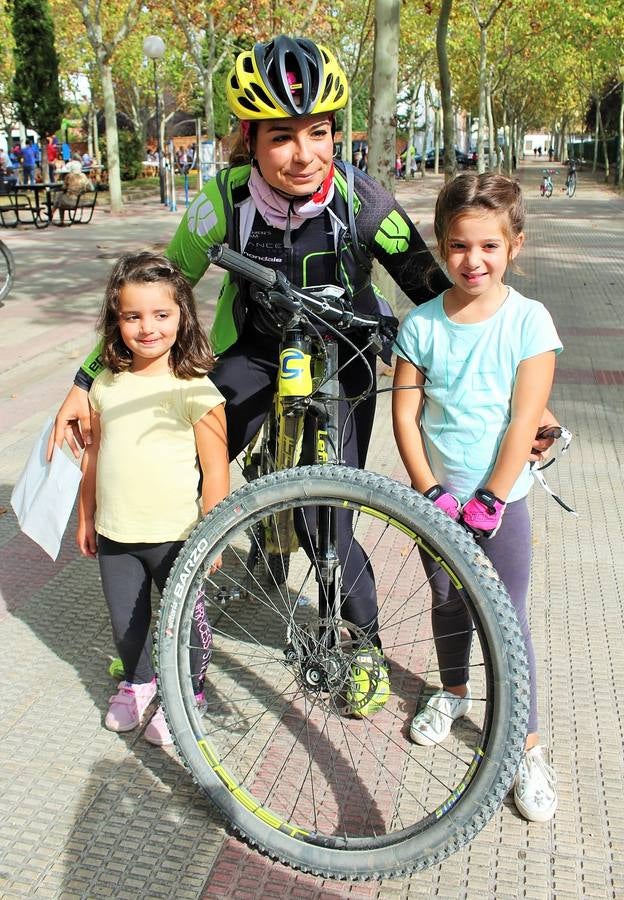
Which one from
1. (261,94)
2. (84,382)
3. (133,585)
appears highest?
(261,94)

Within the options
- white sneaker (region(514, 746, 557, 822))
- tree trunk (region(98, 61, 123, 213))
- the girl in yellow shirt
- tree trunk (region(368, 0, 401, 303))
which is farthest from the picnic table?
white sneaker (region(514, 746, 557, 822))

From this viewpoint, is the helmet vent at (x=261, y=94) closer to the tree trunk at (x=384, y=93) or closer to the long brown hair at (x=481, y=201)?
the long brown hair at (x=481, y=201)

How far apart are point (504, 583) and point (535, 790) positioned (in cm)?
57

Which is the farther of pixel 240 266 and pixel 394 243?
pixel 394 243

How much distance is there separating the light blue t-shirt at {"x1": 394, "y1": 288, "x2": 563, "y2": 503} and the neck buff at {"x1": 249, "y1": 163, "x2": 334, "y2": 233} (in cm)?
46

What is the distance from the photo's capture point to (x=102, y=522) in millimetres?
2936

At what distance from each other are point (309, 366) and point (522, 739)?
110 cm

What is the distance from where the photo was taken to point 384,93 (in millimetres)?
7895

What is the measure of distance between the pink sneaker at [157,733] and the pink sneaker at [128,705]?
3.1 inches

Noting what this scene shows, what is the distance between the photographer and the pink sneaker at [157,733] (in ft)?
9.66

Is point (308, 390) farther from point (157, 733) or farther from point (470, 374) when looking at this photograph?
point (157, 733)

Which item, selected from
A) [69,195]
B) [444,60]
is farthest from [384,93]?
[69,195]

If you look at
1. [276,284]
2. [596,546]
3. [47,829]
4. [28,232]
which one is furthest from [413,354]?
[28,232]

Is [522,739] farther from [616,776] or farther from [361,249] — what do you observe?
[361,249]
